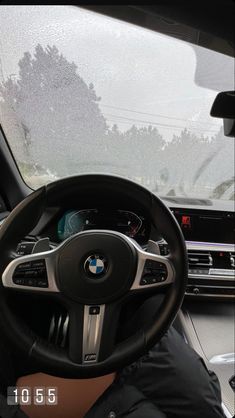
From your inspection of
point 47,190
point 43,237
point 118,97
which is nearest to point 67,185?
point 47,190

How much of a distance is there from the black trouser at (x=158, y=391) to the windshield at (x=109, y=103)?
3.56ft

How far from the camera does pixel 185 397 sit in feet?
3.74

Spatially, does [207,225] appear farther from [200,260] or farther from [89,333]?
[89,333]

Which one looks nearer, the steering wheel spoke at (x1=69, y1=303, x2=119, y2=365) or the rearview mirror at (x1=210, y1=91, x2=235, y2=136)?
the steering wheel spoke at (x1=69, y1=303, x2=119, y2=365)

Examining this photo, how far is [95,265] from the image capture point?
3.41ft

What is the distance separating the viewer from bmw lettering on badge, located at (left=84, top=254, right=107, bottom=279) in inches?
40.6

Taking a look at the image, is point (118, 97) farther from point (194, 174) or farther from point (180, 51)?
point (194, 174)

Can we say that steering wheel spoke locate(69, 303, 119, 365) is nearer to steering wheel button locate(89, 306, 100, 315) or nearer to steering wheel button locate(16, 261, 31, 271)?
steering wheel button locate(89, 306, 100, 315)

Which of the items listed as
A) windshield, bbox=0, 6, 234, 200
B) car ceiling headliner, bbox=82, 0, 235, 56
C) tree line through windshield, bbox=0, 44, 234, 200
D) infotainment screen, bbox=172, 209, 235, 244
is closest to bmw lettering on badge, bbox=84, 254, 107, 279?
car ceiling headliner, bbox=82, 0, 235, 56

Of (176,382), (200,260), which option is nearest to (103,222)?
(176,382)

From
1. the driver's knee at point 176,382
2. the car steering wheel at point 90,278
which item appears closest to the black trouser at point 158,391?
the driver's knee at point 176,382

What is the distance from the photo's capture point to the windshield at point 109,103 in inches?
61.4

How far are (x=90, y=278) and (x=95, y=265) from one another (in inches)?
1.5

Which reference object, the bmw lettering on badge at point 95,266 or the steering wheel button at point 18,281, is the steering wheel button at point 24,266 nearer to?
the steering wheel button at point 18,281
